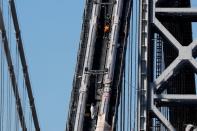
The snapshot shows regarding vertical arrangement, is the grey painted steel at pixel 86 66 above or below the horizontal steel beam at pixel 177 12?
below

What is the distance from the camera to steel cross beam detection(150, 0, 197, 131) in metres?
→ 73.1

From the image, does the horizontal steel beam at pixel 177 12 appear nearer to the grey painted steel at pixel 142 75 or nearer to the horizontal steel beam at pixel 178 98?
the grey painted steel at pixel 142 75

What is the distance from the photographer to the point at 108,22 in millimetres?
72875

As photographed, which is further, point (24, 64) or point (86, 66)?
point (24, 64)

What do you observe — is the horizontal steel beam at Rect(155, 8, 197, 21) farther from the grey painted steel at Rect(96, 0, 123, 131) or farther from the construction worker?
the construction worker

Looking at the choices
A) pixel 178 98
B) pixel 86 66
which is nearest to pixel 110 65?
pixel 86 66

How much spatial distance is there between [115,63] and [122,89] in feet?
4.30

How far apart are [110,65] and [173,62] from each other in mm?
3640

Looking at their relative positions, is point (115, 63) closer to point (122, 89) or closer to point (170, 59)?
point (122, 89)

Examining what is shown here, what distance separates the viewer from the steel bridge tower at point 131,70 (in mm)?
71062

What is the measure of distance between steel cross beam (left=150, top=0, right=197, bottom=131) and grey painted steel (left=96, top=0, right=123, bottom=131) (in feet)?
8.79

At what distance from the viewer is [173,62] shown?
73.9 m

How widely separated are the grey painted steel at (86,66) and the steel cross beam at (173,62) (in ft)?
10.3

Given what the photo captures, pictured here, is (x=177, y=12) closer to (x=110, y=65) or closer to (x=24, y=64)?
(x=110, y=65)
